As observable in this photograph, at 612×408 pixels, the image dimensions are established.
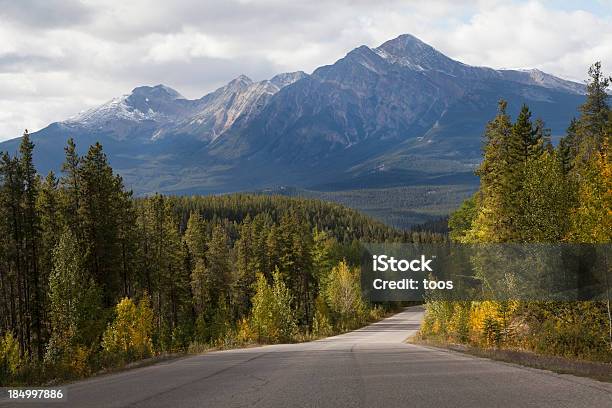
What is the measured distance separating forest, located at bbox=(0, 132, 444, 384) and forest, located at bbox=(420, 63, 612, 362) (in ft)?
53.6

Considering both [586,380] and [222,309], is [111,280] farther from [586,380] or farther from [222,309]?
[586,380]

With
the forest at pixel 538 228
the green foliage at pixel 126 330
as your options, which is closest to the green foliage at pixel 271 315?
the green foliage at pixel 126 330

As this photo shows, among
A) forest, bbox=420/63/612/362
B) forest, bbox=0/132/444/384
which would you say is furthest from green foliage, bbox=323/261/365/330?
forest, bbox=420/63/612/362

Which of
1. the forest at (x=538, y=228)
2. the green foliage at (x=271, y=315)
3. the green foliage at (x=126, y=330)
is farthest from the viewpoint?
the green foliage at (x=271, y=315)

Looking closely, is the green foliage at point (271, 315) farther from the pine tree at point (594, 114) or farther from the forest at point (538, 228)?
the pine tree at point (594, 114)

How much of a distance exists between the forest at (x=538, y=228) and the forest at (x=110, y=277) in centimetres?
1633

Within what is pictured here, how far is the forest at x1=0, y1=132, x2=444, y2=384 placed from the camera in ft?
120

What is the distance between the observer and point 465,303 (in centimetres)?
4516

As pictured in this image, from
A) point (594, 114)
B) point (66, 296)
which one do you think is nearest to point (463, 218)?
point (594, 114)

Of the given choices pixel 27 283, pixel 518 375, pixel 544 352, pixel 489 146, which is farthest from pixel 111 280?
pixel 518 375

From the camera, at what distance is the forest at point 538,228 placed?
2764cm

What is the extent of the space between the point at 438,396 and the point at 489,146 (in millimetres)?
37758

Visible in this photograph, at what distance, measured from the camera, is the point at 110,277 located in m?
48.6

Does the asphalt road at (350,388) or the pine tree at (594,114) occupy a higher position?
the pine tree at (594,114)
